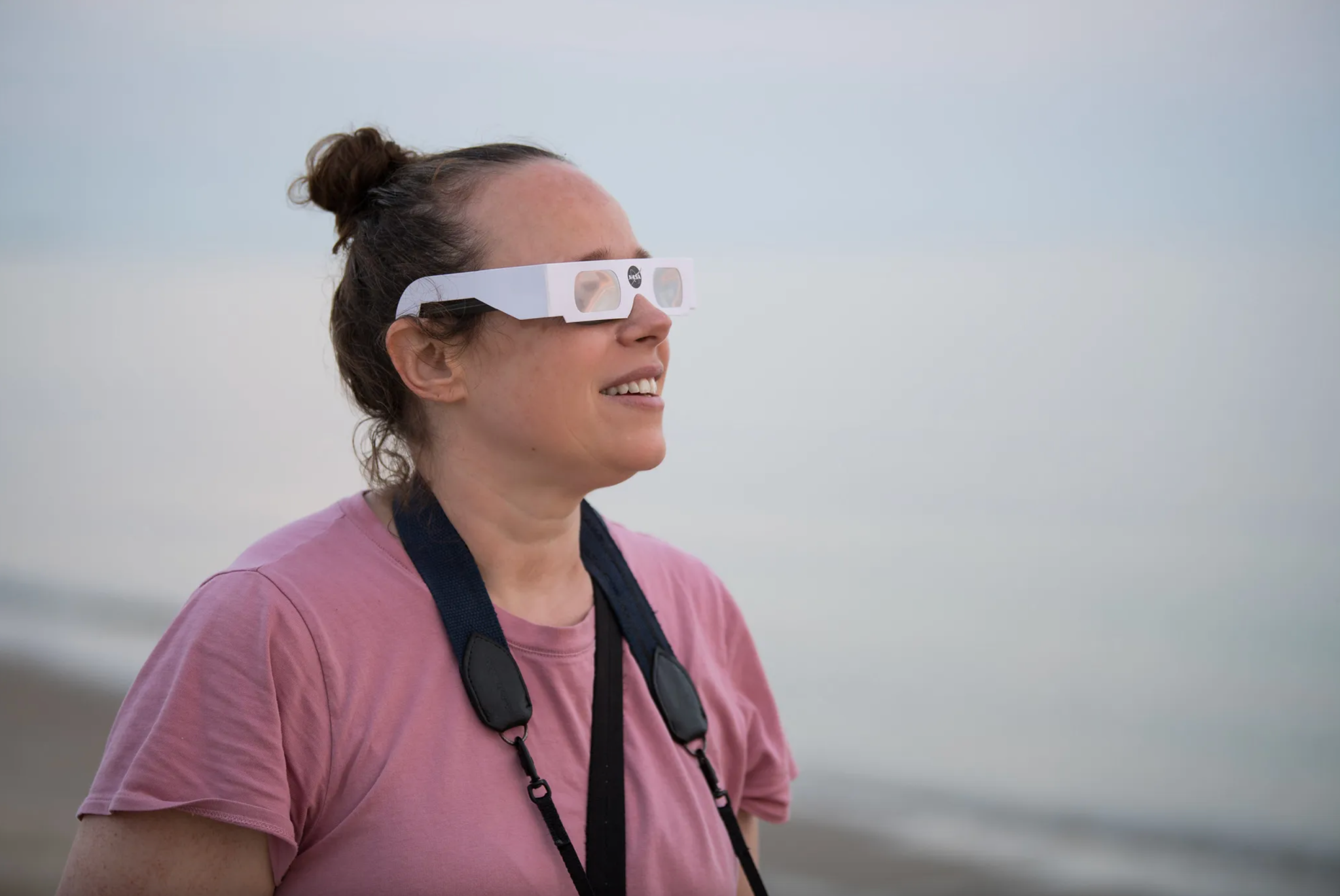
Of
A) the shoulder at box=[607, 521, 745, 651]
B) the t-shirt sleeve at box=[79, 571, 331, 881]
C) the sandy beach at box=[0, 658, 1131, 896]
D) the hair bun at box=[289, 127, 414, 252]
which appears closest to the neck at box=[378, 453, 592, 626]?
the shoulder at box=[607, 521, 745, 651]

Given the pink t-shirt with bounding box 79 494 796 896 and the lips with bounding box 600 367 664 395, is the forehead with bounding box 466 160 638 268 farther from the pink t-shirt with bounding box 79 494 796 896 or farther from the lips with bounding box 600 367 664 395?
the pink t-shirt with bounding box 79 494 796 896

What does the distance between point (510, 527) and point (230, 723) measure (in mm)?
575

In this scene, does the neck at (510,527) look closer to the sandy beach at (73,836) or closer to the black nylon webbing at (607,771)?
the black nylon webbing at (607,771)

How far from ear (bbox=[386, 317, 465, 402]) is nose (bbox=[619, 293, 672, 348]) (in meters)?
0.29

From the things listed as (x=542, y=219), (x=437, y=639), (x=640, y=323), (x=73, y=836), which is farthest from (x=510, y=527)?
(x=73, y=836)

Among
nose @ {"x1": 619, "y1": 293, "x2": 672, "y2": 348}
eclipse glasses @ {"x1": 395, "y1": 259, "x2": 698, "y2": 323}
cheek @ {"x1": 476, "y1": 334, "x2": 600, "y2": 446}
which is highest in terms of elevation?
eclipse glasses @ {"x1": 395, "y1": 259, "x2": 698, "y2": 323}

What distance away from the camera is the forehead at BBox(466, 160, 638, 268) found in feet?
6.18

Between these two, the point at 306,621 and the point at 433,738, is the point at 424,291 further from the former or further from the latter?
the point at 433,738

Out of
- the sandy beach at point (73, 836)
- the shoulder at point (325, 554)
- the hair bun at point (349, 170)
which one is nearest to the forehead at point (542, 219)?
the hair bun at point (349, 170)

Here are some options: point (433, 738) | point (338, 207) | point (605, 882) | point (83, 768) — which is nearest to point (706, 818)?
point (605, 882)

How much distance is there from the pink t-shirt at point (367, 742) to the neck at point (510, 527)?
8cm

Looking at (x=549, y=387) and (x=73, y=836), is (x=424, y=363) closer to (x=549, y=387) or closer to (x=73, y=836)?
(x=549, y=387)

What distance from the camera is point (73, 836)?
4270 millimetres

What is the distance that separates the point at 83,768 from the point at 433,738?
3692mm
